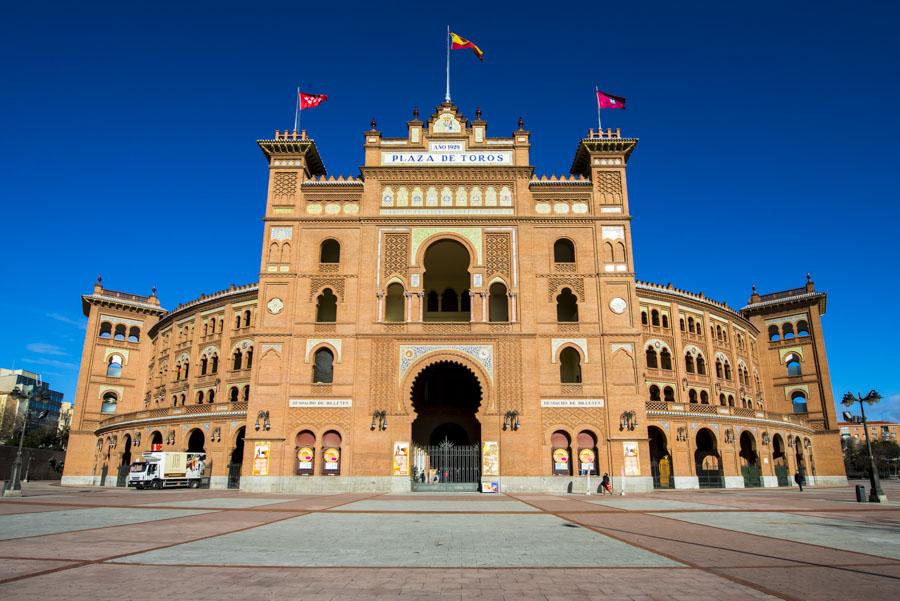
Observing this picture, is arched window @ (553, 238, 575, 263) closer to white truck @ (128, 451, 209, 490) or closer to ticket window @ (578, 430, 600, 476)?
ticket window @ (578, 430, 600, 476)

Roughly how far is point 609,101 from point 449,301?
16.7m

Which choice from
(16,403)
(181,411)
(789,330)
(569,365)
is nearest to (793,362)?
(789,330)

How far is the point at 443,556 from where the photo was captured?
Result: 33.6 feet

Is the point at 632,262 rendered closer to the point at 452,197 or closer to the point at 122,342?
the point at 452,197

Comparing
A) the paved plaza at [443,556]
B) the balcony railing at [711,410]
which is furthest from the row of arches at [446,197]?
the paved plaza at [443,556]

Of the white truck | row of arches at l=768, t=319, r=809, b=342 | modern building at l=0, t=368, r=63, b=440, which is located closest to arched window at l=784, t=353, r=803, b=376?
row of arches at l=768, t=319, r=809, b=342

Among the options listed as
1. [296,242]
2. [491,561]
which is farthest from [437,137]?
[491,561]

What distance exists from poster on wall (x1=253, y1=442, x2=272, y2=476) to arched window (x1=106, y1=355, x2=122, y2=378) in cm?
3113

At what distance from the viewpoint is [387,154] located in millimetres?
36719

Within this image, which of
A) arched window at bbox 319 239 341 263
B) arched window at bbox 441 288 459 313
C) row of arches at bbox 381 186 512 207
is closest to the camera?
row of arches at bbox 381 186 512 207

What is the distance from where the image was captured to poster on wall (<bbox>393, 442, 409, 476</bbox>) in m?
31.5

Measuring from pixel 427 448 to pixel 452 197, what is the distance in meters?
15.5

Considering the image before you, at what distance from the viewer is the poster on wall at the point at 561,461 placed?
31859 millimetres

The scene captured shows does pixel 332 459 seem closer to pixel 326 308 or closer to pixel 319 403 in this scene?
pixel 319 403
